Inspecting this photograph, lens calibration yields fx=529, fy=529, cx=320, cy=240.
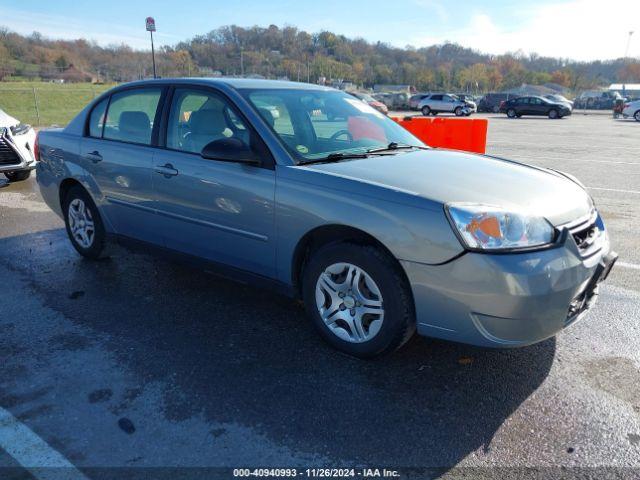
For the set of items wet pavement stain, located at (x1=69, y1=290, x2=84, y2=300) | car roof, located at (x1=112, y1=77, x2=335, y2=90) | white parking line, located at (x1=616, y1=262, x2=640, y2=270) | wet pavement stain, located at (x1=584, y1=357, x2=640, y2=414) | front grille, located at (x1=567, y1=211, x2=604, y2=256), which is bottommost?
wet pavement stain, located at (x1=69, y1=290, x2=84, y2=300)

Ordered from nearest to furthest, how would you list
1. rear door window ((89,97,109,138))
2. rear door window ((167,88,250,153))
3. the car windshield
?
1. the car windshield
2. rear door window ((167,88,250,153))
3. rear door window ((89,97,109,138))

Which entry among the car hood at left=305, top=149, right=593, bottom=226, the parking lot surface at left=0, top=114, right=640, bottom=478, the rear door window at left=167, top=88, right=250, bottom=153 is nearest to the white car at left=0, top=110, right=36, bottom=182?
the parking lot surface at left=0, top=114, right=640, bottom=478

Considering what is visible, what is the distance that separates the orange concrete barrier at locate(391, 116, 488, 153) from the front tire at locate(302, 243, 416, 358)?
643 cm

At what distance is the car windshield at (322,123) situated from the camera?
361 centimetres

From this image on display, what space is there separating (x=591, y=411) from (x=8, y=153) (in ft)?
29.4

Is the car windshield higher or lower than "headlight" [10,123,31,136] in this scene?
higher

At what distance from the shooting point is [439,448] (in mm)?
2441

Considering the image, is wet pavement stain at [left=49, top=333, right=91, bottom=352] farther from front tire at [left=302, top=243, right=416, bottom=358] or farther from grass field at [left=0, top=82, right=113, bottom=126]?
grass field at [left=0, top=82, right=113, bottom=126]

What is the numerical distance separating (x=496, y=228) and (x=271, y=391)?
1.47 meters

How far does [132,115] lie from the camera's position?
4445 millimetres

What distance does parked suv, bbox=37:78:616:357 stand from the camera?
266cm

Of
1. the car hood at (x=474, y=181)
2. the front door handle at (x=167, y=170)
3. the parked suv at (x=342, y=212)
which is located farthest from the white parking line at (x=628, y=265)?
the front door handle at (x=167, y=170)

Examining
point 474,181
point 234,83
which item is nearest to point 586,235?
point 474,181

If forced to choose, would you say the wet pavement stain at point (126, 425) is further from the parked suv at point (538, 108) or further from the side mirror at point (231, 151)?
the parked suv at point (538, 108)
